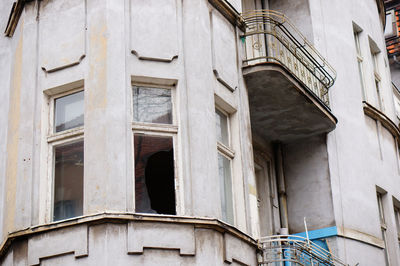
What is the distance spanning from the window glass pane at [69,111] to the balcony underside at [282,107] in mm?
3278

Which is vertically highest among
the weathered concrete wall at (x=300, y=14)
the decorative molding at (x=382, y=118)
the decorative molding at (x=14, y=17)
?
the weathered concrete wall at (x=300, y=14)

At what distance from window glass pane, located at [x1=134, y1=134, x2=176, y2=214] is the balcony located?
2.80m

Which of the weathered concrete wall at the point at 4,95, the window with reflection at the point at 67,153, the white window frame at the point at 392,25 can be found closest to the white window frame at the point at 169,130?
the window with reflection at the point at 67,153

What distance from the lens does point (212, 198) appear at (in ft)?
40.7

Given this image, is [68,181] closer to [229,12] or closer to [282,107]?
[229,12]

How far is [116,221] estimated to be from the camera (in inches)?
455

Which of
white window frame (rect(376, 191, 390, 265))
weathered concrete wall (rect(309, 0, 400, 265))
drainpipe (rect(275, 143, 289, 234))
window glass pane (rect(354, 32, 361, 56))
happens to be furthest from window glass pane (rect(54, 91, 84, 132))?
window glass pane (rect(354, 32, 361, 56))

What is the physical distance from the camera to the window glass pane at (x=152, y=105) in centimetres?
1274

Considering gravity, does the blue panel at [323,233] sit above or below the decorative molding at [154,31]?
below

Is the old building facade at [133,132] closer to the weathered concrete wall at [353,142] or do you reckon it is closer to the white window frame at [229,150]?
the white window frame at [229,150]

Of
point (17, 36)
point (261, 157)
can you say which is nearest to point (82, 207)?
point (17, 36)

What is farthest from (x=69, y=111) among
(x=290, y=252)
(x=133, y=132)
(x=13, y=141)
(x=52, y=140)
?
(x=290, y=252)

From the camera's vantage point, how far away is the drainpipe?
17.3 meters

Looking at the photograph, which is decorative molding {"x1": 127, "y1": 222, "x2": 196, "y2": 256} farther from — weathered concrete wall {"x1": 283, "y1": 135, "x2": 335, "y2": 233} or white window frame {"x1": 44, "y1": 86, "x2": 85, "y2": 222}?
weathered concrete wall {"x1": 283, "y1": 135, "x2": 335, "y2": 233}
